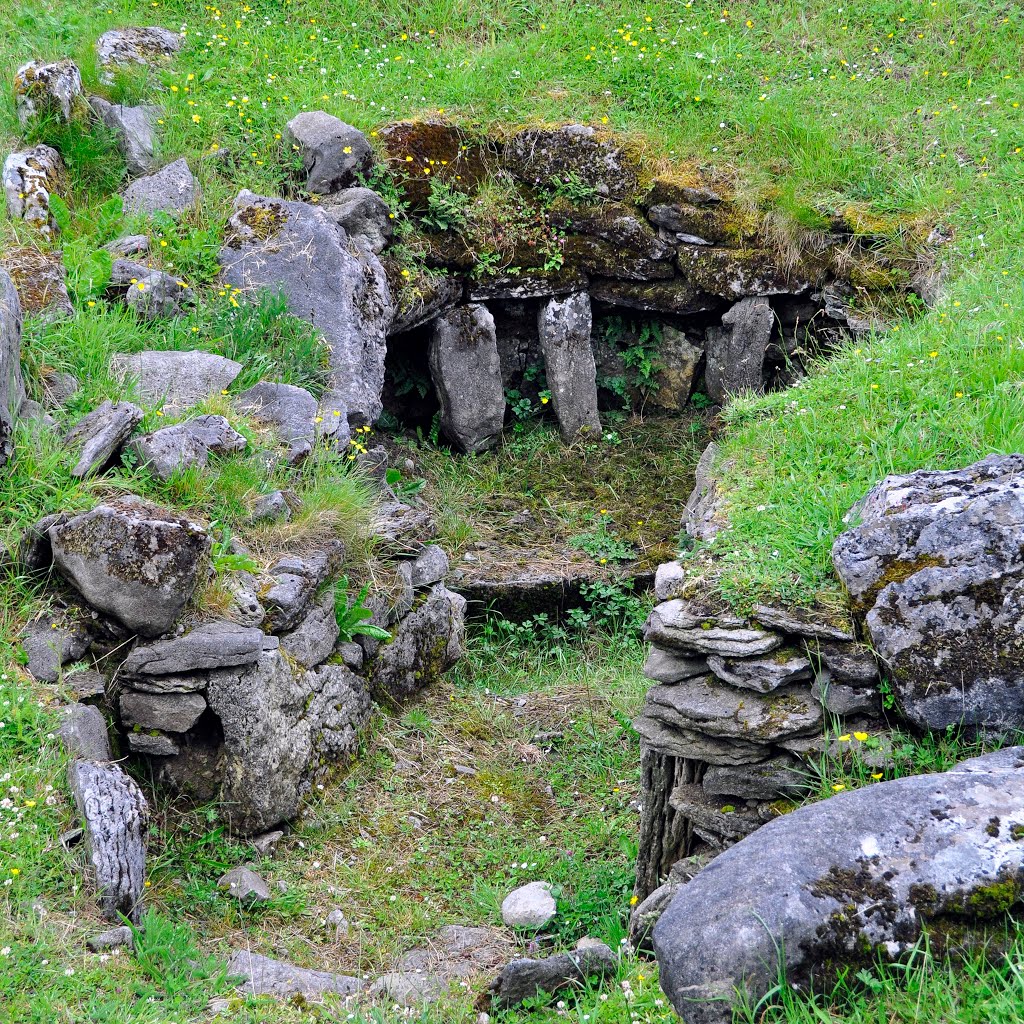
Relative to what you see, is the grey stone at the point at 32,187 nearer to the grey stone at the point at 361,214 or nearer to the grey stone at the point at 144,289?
the grey stone at the point at 144,289

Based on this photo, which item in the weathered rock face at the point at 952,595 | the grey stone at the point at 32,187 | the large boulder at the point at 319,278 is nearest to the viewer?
the weathered rock face at the point at 952,595

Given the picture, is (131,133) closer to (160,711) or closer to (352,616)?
(352,616)

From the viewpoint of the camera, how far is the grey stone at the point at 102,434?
5.02 m

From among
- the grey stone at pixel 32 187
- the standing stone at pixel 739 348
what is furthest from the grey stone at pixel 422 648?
the grey stone at pixel 32 187

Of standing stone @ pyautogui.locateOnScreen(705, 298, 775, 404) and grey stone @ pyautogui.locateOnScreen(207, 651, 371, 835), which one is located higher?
standing stone @ pyautogui.locateOnScreen(705, 298, 775, 404)

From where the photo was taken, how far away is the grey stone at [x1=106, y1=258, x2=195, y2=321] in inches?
246

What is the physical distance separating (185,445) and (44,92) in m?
3.54

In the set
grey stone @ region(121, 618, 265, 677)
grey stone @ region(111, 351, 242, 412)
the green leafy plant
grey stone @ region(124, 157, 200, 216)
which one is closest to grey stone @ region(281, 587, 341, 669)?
the green leafy plant

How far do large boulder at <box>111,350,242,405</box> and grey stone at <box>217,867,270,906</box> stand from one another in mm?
2458

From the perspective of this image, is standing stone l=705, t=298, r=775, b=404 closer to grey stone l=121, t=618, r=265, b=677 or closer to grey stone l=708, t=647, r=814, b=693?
A: grey stone l=708, t=647, r=814, b=693

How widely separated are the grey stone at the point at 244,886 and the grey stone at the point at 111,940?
79 cm

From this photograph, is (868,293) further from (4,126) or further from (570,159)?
(4,126)

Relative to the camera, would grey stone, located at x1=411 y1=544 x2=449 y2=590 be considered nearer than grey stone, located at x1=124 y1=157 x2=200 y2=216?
Yes

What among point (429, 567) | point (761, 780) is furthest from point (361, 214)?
point (761, 780)
